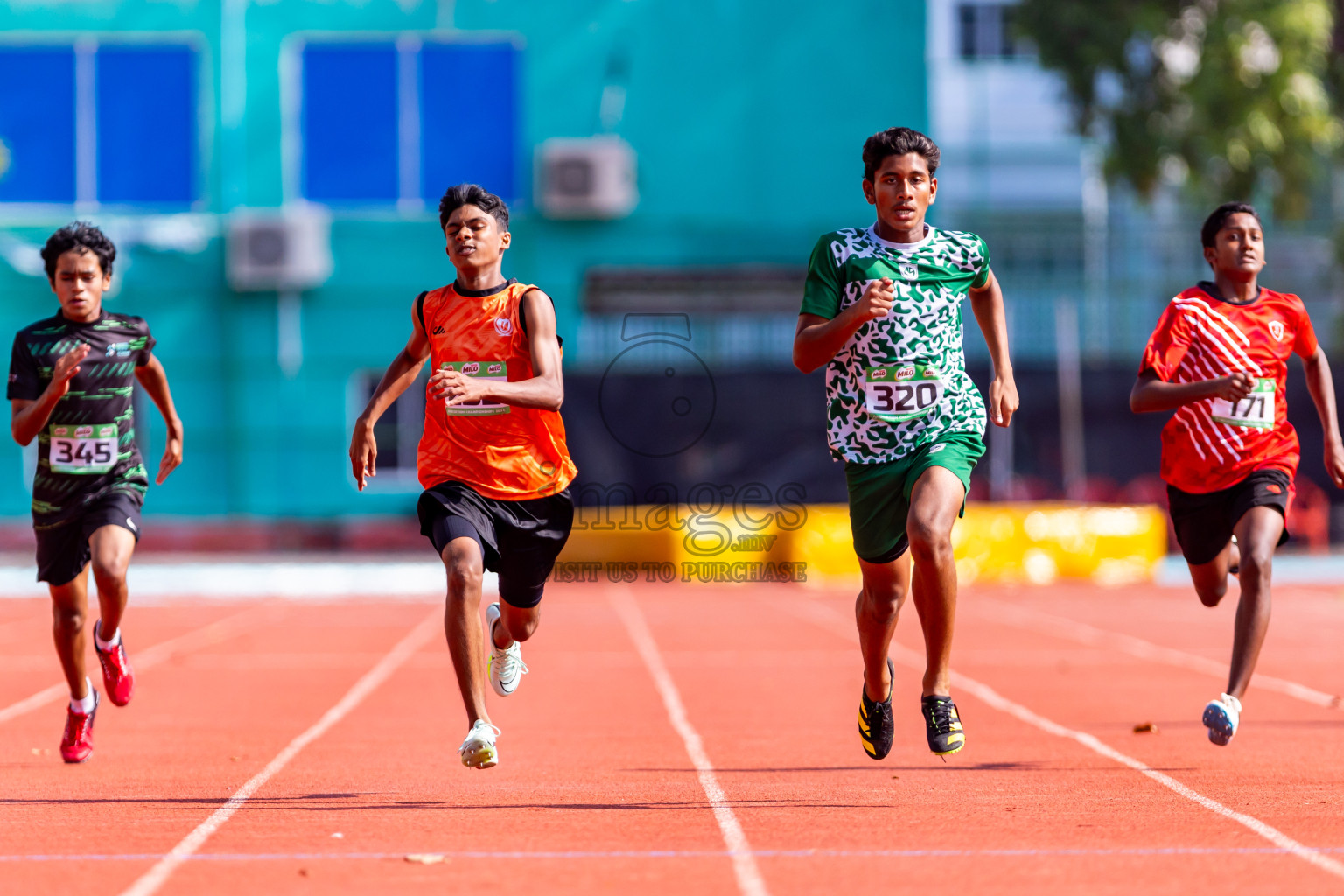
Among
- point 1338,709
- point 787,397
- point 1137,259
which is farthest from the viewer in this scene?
point 1137,259

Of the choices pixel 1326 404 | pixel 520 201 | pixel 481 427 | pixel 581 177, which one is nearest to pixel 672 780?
pixel 481 427

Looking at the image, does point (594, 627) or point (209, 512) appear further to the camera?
point (209, 512)

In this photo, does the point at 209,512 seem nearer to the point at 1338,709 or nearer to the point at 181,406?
the point at 181,406

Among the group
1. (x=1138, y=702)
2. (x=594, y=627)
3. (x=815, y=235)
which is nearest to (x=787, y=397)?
(x=815, y=235)

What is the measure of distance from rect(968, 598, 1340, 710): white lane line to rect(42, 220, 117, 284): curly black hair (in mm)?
6693

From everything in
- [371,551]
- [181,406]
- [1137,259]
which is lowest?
[371,551]

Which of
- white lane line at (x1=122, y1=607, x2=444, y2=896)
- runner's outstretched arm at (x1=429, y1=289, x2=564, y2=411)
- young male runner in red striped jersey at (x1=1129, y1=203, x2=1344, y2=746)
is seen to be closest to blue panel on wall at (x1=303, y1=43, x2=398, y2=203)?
white lane line at (x1=122, y1=607, x2=444, y2=896)

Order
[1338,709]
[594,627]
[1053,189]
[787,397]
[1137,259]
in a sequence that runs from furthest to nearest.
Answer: [1053,189] < [1137,259] < [787,397] < [594,627] < [1338,709]

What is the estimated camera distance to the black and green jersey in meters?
7.79

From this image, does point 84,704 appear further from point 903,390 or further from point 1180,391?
point 1180,391

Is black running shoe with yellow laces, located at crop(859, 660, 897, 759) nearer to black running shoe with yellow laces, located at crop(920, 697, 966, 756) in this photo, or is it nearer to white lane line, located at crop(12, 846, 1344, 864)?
black running shoe with yellow laces, located at crop(920, 697, 966, 756)

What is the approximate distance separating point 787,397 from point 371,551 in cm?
687

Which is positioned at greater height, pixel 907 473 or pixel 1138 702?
pixel 907 473

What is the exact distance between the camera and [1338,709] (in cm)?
984
